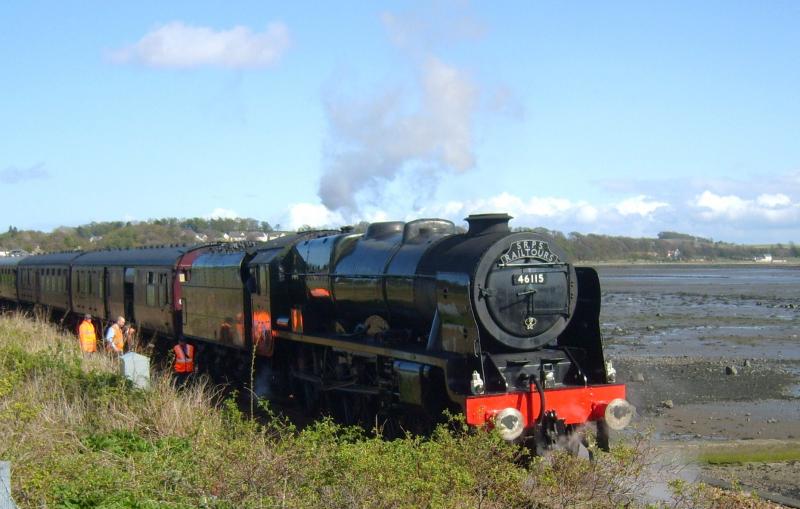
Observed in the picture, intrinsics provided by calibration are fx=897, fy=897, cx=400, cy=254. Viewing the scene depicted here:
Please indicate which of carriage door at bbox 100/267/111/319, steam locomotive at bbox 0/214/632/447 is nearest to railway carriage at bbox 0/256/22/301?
carriage door at bbox 100/267/111/319

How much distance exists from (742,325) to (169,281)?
24456 mm

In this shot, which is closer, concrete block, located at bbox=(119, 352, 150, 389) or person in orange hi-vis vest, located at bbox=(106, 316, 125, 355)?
concrete block, located at bbox=(119, 352, 150, 389)

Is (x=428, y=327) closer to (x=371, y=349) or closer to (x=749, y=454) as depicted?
→ (x=371, y=349)

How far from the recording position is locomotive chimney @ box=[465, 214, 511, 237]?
1096cm

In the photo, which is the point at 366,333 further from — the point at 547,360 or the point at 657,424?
the point at 657,424

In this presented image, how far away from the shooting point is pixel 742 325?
1430 inches

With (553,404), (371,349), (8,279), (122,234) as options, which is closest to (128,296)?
(371,349)

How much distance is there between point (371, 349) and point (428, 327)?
2.65ft

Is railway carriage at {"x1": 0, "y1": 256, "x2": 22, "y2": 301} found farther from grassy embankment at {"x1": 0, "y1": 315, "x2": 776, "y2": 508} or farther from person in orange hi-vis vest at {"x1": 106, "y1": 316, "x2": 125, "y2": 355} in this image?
grassy embankment at {"x1": 0, "y1": 315, "x2": 776, "y2": 508}

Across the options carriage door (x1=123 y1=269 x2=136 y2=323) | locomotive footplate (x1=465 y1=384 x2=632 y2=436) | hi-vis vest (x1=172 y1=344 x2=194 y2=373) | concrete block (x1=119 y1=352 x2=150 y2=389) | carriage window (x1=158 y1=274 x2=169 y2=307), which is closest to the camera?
locomotive footplate (x1=465 y1=384 x2=632 y2=436)

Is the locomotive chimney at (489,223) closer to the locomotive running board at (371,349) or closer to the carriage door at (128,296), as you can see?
the locomotive running board at (371,349)

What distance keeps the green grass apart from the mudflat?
0.04ft

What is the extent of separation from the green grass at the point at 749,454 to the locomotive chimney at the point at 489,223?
413 cm

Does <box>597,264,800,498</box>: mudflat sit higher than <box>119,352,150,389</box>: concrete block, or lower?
lower
